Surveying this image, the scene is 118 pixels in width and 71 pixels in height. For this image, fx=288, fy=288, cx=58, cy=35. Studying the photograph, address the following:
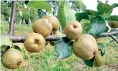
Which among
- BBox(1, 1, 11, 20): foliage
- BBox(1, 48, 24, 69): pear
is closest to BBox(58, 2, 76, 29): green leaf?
BBox(1, 48, 24, 69): pear

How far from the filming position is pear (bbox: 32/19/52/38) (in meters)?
0.68

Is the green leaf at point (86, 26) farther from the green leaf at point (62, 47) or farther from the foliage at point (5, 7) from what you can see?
the foliage at point (5, 7)

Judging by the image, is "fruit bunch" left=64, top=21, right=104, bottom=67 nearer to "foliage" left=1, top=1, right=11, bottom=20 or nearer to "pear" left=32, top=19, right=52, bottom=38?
"pear" left=32, top=19, right=52, bottom=38

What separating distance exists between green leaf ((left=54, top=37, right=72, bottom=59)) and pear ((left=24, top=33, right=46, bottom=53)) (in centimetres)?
6

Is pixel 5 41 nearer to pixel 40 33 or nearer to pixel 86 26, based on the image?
pixel 40 33

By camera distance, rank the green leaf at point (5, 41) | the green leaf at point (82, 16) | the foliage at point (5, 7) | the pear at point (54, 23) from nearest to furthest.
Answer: the green leaf at point (5, 41) < the pear at point (54, 23) < the green leaf at point (82, 16) < the foliage at point (5, 7)

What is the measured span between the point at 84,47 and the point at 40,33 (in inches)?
4.4

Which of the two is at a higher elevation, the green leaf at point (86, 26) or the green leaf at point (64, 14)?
the green leaf at point (64, 14)

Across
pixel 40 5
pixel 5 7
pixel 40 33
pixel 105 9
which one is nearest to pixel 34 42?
pixel 40 33

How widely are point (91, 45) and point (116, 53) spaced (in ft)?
21.6

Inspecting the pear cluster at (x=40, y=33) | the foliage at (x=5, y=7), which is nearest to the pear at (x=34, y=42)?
the pear cluster at (x=40, y=33)

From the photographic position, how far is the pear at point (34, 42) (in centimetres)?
65

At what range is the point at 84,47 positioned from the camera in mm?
704

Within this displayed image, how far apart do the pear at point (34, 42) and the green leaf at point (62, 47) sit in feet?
0.21
